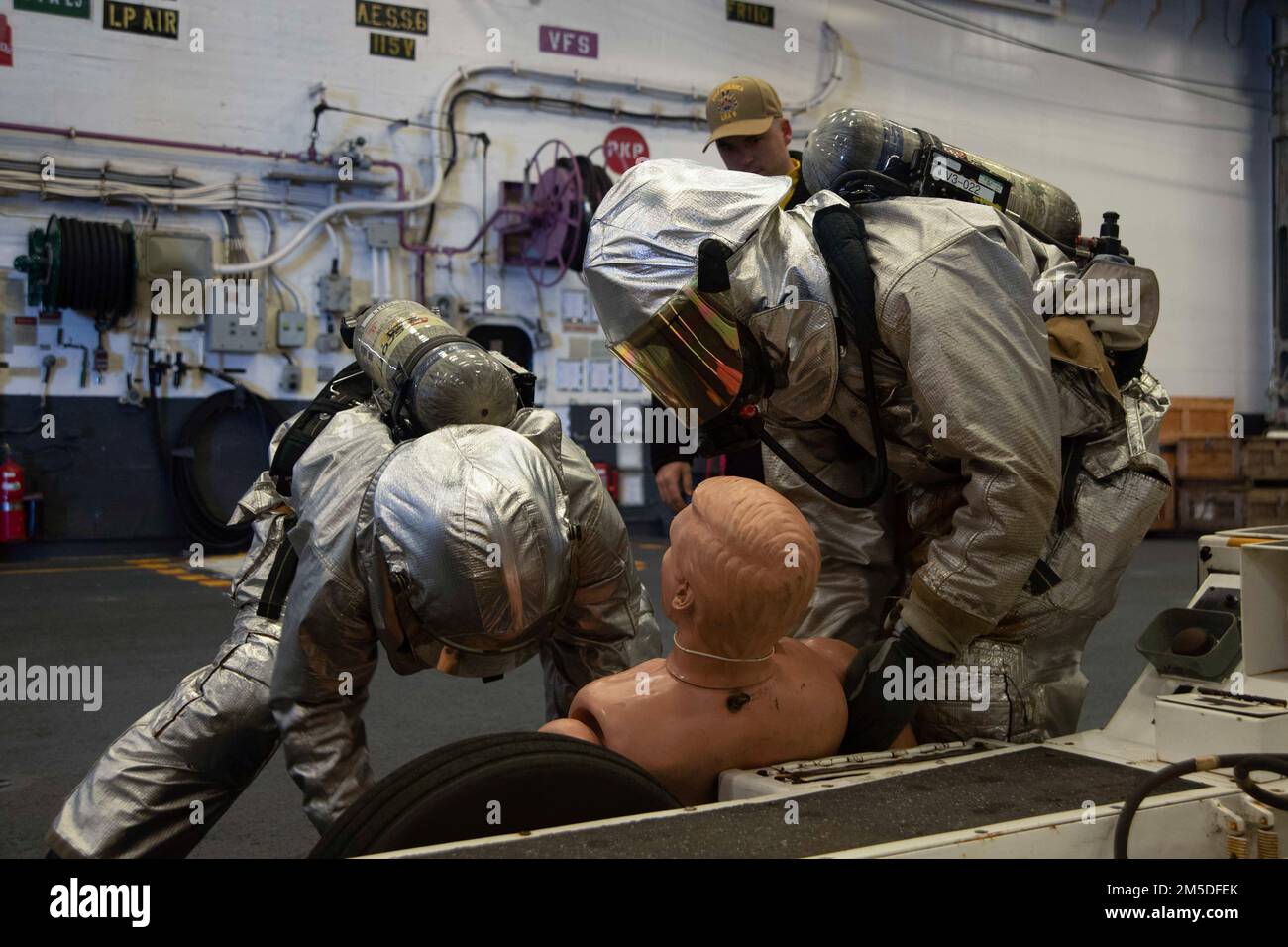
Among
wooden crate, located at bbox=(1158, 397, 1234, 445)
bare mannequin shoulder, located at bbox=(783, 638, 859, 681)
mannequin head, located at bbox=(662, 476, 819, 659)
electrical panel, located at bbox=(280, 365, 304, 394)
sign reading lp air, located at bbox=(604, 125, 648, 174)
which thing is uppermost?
sign reading lp air, located at bbox=(604, 125, 648, 174)

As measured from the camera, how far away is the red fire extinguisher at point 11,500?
834 cm

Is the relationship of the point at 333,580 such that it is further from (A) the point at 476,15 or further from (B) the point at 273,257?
(A) the point at 476,15

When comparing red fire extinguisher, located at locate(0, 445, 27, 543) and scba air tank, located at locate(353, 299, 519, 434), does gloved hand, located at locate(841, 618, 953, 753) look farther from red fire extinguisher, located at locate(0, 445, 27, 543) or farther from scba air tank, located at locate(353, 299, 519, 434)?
red fire extinguisher, located at locate(0, 445, 27, 543)

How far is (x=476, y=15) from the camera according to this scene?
33.4 feet

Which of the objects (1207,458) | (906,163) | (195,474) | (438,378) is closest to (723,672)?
(438,378)

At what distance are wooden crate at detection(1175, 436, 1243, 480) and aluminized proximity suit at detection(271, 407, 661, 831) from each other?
419 inches

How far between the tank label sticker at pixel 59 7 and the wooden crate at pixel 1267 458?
10.9 m

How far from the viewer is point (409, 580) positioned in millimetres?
2018

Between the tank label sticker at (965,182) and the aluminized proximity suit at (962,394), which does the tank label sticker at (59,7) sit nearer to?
the aluminized proximity suit at (962,394)

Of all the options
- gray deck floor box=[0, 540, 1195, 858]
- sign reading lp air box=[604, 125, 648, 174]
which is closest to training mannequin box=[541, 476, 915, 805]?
gray deck floor box=[0, 540, 1195, 858]

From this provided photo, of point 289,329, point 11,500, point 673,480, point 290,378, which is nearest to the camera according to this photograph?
point 673,480

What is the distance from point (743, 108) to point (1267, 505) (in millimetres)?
9581

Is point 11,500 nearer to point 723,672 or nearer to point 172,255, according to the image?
point 172,255

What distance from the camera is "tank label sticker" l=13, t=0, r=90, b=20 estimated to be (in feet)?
28.3
